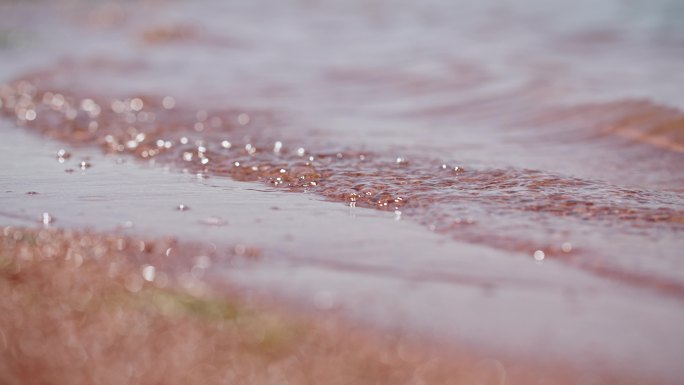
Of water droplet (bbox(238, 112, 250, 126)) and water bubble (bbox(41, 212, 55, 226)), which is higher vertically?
water droplet (bbox(238, 112, 250, 126))

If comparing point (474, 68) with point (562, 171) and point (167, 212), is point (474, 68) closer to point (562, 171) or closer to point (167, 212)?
point (562, 171)

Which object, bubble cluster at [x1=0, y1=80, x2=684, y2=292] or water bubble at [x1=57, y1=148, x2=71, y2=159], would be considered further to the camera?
water bubble at [x1=57, y1=148, x2=71, y2=159]

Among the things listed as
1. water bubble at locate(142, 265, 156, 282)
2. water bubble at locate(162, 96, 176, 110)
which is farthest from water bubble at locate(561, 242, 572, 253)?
water bubble at locate(162, 96, 176, 110)

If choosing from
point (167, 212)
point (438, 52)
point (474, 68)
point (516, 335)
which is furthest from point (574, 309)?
point (438, 52)

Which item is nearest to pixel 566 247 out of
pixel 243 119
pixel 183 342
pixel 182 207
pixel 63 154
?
pixel 183 342

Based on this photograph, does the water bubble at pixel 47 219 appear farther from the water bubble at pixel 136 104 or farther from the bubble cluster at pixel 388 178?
the water bubble at pixel 136 104

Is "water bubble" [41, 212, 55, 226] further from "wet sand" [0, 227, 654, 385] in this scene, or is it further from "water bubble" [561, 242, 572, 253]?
"water bubble" [561, 242, 572, 253]

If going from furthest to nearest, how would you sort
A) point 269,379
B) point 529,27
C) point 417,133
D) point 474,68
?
point 529,27 → point 474,68 → point 417,133 → point 269,379

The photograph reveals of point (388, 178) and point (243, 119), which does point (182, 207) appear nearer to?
point (388, 178)
